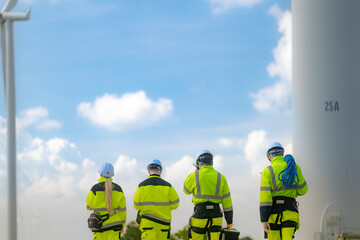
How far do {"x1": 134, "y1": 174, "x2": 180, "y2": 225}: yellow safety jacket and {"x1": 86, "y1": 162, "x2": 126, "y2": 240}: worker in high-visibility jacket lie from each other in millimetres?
436

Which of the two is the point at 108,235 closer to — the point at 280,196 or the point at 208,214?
the point at 208,214

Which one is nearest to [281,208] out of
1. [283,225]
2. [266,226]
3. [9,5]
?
[283,225]

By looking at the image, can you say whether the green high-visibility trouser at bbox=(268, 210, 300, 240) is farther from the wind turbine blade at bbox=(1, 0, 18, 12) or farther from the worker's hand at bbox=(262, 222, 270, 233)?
the wind turbine blade at bbox=(1, 0, 18, 12)

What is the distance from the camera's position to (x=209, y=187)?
40.0ft

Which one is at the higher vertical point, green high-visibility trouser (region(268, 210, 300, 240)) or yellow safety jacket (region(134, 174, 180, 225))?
yellow safety jacket (region(134, 174, 180, 225))

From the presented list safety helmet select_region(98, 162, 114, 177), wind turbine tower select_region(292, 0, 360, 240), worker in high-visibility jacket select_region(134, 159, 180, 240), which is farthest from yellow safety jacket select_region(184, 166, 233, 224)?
wind turbine tower select_region(292, 0, 360, 240)

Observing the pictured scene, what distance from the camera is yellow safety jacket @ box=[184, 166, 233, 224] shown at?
Answer: 12.2m

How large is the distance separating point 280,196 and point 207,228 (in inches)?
72.5

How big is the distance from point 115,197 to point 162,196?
1081 mm

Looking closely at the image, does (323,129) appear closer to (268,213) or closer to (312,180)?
(312,180)

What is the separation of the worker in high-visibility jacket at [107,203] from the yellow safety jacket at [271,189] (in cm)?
316

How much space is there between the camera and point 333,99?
20078 millimetres

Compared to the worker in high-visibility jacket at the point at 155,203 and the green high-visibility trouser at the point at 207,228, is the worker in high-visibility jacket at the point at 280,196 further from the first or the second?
the worker in high-visibility jacket at the point at 155,203

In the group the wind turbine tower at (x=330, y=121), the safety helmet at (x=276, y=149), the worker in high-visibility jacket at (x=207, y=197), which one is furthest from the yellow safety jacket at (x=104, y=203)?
the wind turbine tower at (x=330, y=121)
